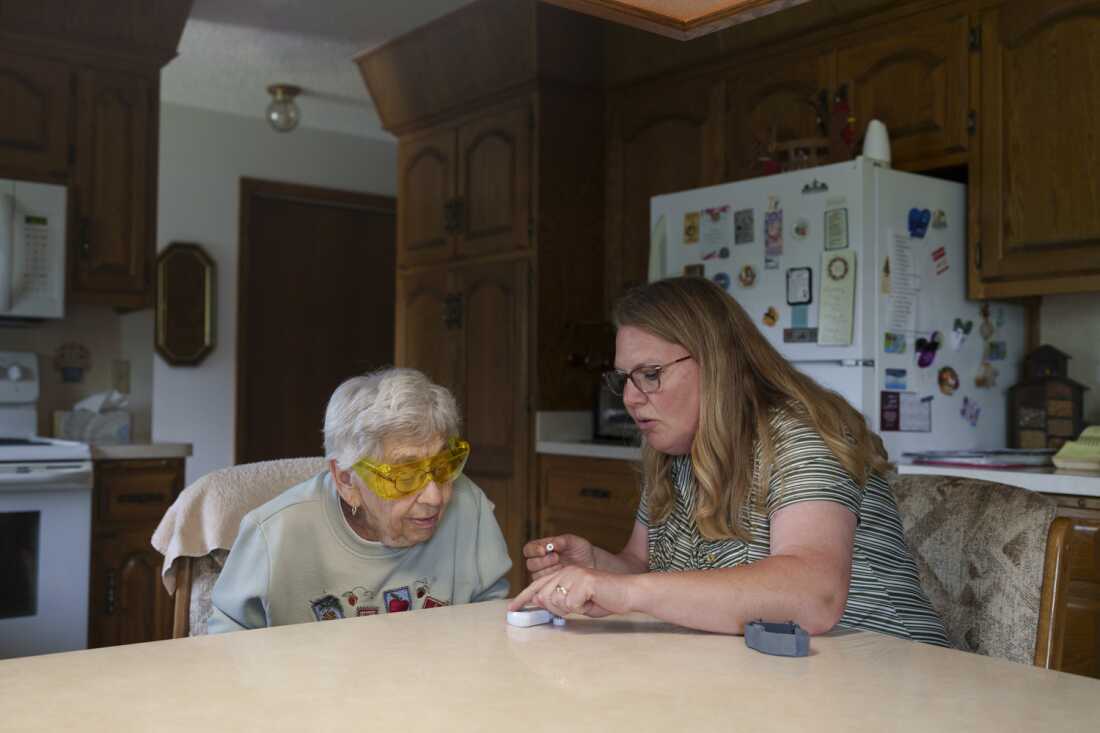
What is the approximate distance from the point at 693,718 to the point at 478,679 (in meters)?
0.23

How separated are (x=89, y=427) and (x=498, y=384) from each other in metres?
1.52

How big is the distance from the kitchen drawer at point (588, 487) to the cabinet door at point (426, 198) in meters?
1.10

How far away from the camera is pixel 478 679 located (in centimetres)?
105

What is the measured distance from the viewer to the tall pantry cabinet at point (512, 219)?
13.0 ft

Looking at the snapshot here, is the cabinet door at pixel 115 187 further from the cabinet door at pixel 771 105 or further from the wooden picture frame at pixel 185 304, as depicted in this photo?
the cabinet door at pixel 771 105

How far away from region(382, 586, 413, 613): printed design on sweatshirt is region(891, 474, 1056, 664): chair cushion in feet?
2.47

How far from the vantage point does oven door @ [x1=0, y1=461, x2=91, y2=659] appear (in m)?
3.28

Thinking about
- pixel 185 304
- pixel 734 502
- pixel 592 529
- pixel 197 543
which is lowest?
pixel 592 529

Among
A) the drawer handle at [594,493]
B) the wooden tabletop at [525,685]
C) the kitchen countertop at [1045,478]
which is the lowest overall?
the drawer handle at [594,493]

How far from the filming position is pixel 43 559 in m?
3.32

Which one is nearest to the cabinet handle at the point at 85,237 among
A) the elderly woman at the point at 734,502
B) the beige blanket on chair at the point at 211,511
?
the beige blanket on chair at the point at 211,511

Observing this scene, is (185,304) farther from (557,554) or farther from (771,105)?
(557,554)

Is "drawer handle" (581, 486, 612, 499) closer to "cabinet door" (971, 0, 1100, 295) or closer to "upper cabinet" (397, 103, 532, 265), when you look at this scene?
"upper cabinet" (397, 103, 532, 265)

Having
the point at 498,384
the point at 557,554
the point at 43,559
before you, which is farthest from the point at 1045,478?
the point at 43,559
